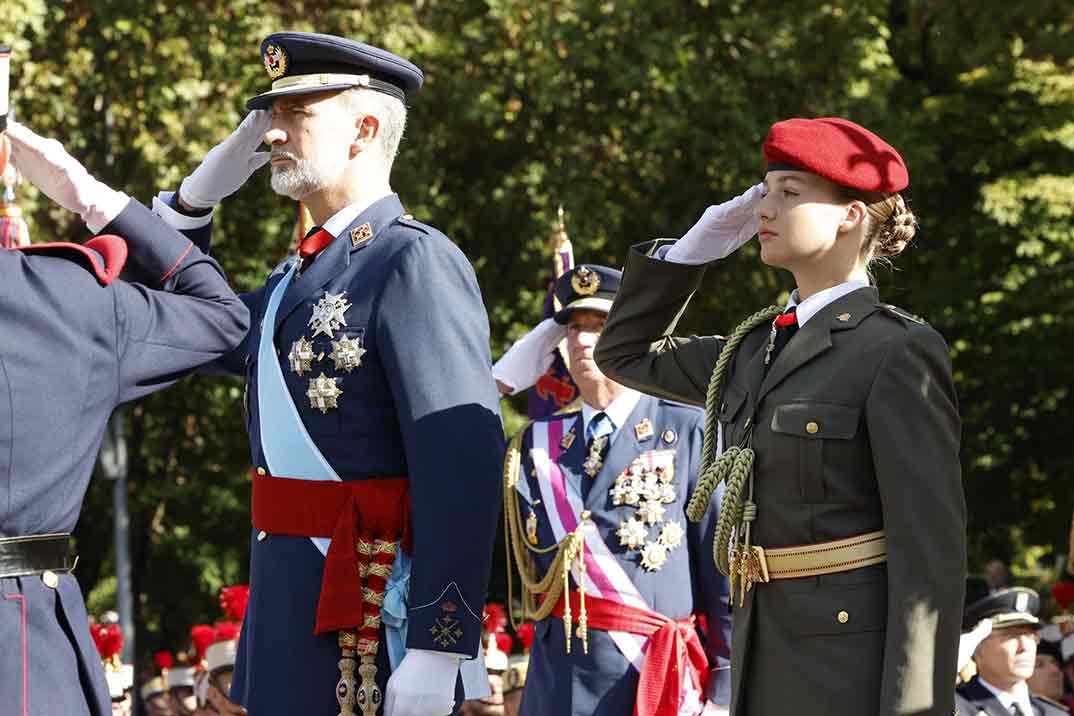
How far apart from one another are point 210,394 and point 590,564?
1025cm

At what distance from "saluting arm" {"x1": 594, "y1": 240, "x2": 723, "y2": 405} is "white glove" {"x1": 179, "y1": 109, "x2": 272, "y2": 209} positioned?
961mm

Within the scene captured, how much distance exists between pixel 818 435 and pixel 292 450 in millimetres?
1175

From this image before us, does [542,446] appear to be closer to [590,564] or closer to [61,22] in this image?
[590,564]

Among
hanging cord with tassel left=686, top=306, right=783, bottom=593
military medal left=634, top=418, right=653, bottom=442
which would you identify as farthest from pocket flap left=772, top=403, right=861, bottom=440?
military medal left=634, top=418, right=653, bottom=442

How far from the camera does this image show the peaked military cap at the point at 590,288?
617 cm

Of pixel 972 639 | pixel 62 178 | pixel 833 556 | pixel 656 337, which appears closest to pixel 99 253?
pixel 62 178

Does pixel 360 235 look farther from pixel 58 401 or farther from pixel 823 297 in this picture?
A: pixel 823 297

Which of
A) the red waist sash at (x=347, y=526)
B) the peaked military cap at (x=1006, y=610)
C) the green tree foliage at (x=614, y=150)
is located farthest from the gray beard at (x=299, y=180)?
the green tree foliage at (x=614, y=150)

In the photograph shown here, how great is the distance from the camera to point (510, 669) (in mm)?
8758

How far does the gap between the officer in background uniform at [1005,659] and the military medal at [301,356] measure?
4209 millimetres

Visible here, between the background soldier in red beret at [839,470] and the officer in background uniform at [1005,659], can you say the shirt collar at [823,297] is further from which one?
the officer in background uniform at [1005,659]

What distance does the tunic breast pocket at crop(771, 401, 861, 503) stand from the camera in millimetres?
3723

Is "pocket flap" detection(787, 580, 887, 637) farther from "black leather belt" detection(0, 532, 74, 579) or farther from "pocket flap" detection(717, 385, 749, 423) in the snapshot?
"black leather belt" detection(0, 532, 74, 579)

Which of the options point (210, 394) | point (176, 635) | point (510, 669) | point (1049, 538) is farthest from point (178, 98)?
point (1049, 538)
